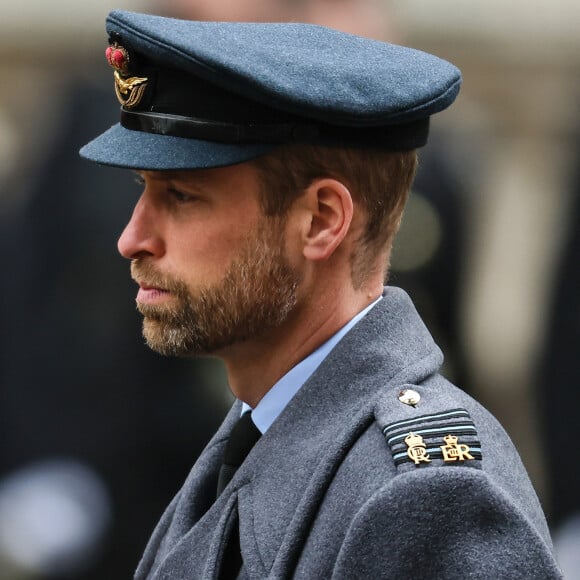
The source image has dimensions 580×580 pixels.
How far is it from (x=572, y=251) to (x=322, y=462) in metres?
2.77

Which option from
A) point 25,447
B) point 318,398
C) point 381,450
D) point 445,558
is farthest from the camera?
point 25,447

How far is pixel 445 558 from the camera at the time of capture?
6.20 ft

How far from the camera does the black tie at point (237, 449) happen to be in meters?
2.43

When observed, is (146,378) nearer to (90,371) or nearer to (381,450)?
(90,371)

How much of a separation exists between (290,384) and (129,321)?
2.01 m

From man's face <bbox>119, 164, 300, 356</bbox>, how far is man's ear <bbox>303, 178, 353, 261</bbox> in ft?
0.19

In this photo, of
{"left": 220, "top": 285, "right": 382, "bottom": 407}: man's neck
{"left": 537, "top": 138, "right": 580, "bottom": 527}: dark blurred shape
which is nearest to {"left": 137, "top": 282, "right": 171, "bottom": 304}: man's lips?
{"left": 220, "top": 285, "right": 382, "bottom": 407}: man's neck

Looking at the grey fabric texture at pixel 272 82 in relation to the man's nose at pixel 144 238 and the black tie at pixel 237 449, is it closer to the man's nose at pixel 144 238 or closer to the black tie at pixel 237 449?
the man's nose at pixel 144 238

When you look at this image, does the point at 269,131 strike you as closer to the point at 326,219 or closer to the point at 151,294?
the point at 326,219

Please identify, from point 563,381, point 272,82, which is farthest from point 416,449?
point 563,381

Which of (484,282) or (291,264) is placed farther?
(484,282)

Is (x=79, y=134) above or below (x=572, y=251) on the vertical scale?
above

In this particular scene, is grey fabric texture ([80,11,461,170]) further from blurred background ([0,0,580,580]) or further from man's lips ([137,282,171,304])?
blurred background ([0,0,580,580])

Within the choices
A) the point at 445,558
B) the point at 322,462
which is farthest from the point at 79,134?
the point at 445,558
